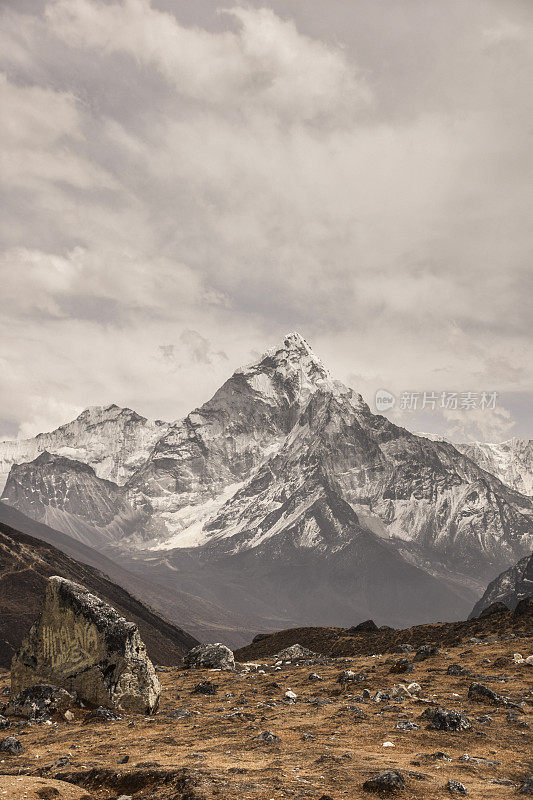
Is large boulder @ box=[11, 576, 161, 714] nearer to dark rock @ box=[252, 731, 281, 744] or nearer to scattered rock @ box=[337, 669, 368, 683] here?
dark rock @ box=[252, 731, 281, 744]

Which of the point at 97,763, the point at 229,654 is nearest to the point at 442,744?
the point at 97,763

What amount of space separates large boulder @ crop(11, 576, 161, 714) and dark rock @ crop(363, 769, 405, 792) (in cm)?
1788

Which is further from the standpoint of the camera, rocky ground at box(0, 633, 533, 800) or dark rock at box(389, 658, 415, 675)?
dark rock at box(389, 658, 415, 675)

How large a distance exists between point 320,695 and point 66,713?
1402 centimetres

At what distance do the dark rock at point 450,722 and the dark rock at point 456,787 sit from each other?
23.7 feet

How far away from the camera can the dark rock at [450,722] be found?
21.7 meters

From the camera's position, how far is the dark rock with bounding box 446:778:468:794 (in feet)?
48.8

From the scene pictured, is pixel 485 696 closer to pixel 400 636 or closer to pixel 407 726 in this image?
pixel 407 726

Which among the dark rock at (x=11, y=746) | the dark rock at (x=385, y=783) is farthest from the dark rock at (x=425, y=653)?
Answer: the dark rock at (x=11, y=746)

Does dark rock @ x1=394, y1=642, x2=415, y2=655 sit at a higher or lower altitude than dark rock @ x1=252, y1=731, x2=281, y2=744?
lower

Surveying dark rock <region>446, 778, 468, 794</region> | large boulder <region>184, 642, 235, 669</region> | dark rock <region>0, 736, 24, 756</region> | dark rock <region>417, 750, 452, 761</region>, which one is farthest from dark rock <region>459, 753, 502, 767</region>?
large boulder <region>184, 642, 235, 669</region>

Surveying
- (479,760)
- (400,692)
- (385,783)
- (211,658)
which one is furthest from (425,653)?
(385,783)

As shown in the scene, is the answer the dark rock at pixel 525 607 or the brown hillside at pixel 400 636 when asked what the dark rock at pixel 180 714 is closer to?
the brown hillside at pixel 400 636

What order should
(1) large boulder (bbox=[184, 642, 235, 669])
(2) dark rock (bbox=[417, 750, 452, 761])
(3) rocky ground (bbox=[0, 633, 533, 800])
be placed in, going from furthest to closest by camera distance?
(1) large boulder (bbox=[184, 642, 235, 669])
(2) dark rock (bbox=[417, 750, 452, 761])
(3) rocky ground (bbox=[0, 633, 533, 800])
